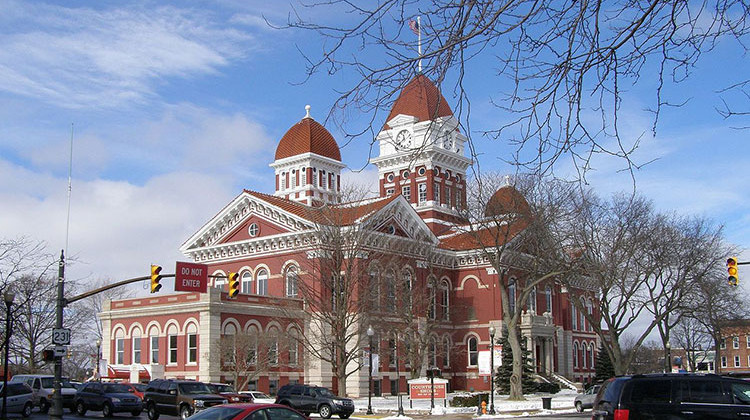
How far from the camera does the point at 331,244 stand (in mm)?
51219

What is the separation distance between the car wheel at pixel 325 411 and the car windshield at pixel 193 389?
5.52 metres

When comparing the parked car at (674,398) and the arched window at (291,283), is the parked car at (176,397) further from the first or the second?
the parked car at (674,398)

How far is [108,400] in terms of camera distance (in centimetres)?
3797

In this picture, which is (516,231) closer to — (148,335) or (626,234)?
(626,234)

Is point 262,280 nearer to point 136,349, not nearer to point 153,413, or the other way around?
point 136,349

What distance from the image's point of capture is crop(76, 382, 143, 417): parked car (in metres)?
37.9

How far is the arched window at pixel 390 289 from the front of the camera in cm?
5666

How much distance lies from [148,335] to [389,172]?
27102mm

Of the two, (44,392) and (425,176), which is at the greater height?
(425,176)

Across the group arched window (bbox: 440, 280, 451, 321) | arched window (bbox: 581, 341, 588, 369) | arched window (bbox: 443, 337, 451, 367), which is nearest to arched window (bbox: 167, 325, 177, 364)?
arched window (bbox: 440, 280, 451, 321)

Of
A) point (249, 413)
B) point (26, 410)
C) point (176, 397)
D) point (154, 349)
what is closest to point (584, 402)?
point (176, 397)

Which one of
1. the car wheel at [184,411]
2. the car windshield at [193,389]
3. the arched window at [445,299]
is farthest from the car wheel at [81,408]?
the arched window at [445,299]

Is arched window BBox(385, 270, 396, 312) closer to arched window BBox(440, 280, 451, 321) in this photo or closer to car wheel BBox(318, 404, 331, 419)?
arched window BBox(440, 280, 451, 321)

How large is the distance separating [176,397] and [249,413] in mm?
20221
